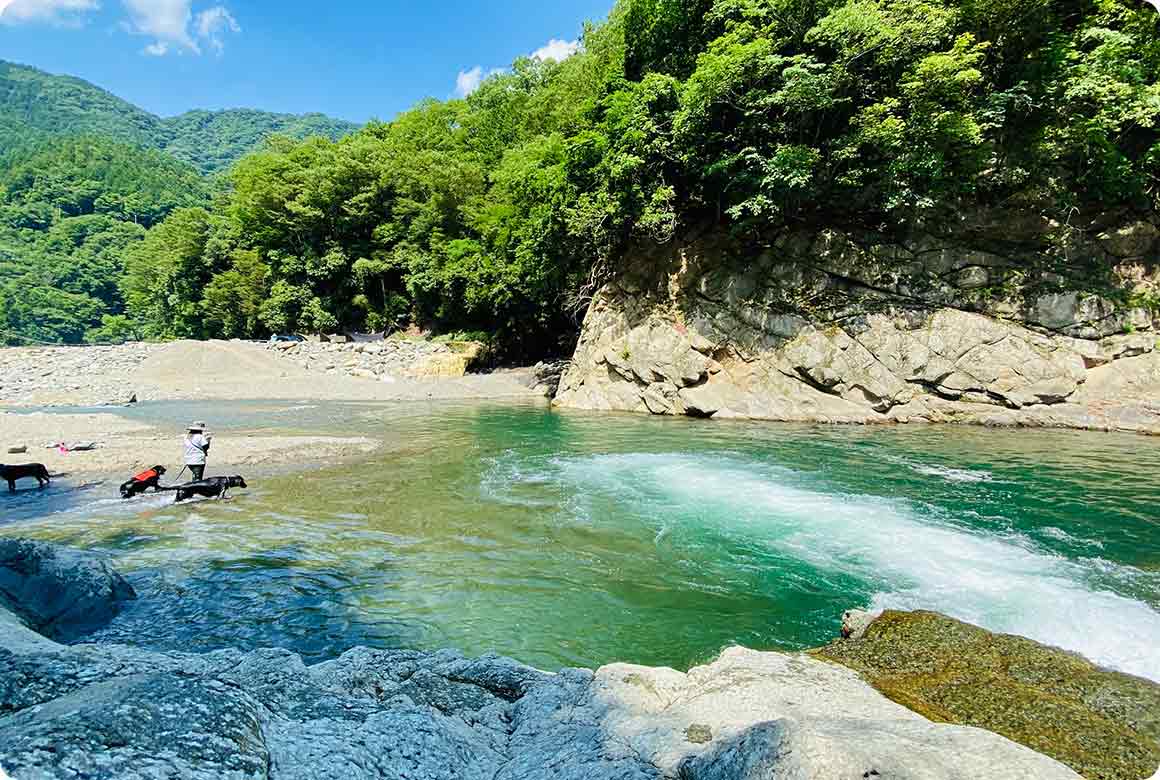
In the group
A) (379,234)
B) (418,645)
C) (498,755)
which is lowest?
(418,645)

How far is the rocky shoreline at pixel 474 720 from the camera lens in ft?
7.27

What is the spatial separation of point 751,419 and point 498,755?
70.9ft

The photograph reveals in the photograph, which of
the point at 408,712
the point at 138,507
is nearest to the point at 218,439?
the point at 138,507

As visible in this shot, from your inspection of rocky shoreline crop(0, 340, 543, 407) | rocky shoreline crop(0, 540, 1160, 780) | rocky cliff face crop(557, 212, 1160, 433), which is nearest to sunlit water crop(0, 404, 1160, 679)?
rocky shoreline crop(0, 540, 1160, 780)

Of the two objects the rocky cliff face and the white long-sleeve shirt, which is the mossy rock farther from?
the rocky cliff face

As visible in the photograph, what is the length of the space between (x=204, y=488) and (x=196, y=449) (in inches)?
53.0

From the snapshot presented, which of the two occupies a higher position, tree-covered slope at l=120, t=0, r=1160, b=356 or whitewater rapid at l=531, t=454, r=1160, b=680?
tree-covered slope at l=120, t=0, r=1160, b=356

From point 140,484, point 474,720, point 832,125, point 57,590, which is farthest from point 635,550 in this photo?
point 832,125

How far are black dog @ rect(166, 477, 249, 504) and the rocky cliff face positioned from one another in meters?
17.9

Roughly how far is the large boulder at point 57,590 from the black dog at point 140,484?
5.31m

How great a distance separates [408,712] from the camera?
3.27m

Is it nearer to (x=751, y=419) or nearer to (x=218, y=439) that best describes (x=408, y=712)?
(x=218, y=439)

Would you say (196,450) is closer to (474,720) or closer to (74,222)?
(474,720)

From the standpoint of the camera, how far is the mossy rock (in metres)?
3.22
